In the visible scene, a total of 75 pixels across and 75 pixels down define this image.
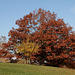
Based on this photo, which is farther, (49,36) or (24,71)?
(49,36)

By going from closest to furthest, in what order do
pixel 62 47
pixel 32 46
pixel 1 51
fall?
1. pixel 32 46
2. pixel 62 47
3. pixel 1 51

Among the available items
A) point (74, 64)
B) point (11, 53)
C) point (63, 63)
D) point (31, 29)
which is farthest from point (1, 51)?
point (74, 64)

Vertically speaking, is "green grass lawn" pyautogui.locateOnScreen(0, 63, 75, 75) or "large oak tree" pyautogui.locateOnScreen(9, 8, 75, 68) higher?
"large oak tree" pyautogui.locateOnScreen(9, 8, 75, 68)

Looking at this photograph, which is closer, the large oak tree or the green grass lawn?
the green grass lawn

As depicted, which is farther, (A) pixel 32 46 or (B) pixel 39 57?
(B) pixel 39 57

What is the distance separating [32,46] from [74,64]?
1271cm

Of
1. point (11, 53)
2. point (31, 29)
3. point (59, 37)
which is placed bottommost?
point (11, 53)

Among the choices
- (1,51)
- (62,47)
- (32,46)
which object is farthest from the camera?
(1,51)

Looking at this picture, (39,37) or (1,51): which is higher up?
(39,37)

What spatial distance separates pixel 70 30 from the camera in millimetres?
36062

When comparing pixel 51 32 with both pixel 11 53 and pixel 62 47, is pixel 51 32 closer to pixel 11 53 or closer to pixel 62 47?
pixel 62 47

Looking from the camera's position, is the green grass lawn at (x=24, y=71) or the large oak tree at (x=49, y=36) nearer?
the green grass lawn at (x=24, y=71)

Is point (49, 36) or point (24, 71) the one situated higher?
point (49, 36)

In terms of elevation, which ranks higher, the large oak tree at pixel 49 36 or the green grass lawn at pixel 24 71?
the large oak tree at pixel 49 36
